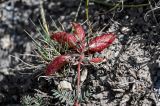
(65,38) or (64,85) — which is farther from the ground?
(65,38)

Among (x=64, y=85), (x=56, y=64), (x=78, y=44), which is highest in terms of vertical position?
(x=78, y=44)

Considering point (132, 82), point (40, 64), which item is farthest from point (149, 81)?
point (40, 64)

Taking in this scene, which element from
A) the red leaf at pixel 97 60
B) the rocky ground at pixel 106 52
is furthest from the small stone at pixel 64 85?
the red leaf at pixel 97 60

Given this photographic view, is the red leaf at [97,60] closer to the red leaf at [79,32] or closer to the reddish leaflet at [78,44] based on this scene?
the reddish leaflet at [78,44]

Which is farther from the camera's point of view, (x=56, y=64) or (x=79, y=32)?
(x=79, y=32)

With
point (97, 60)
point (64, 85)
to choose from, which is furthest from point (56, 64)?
point (97, 60)

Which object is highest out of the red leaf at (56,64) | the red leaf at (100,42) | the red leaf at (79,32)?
the red leaf at (79,32)

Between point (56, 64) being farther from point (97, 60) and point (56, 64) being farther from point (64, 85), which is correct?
point (97, 60)
